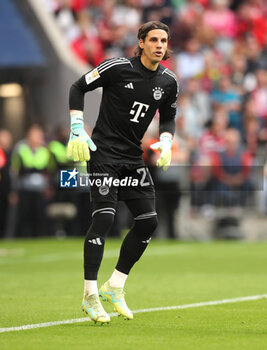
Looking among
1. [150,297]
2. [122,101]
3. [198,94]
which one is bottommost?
[150,297]

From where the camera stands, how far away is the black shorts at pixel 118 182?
293 inches

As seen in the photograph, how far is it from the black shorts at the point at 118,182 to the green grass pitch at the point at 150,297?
0.98 meters

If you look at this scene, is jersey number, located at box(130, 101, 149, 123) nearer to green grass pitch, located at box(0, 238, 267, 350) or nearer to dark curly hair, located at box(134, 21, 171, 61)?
dark curly hair, located at box(134, 21, 171, 61)

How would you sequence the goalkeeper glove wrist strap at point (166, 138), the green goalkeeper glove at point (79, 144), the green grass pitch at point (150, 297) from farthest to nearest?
the goalkeeper glove wrist strap at point (166, 138)
the green goalkeeper glove at point (79, 144)
the green grass pitch at point (150, 297)

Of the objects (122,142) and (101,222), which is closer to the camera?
(101,222)

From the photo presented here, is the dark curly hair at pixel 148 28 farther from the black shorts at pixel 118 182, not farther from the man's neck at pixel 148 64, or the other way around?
the black shorts at pixel 118 182

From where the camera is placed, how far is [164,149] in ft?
25.4

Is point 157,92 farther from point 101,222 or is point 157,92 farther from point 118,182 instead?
point 101,222

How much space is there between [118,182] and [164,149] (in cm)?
49

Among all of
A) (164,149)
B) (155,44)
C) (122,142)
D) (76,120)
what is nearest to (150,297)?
(164,149)

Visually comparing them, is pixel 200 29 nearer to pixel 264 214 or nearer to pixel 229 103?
pixel 229 103

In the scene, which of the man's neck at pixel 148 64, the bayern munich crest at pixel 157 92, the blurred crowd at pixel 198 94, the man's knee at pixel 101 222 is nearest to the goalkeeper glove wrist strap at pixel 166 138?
the bayern munich crest at pixel 157 92

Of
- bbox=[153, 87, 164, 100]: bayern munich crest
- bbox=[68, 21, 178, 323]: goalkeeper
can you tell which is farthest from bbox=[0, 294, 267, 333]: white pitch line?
bbox=[153, 87, 164, 100]: bayern munich crest

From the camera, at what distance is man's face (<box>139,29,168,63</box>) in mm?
7465
